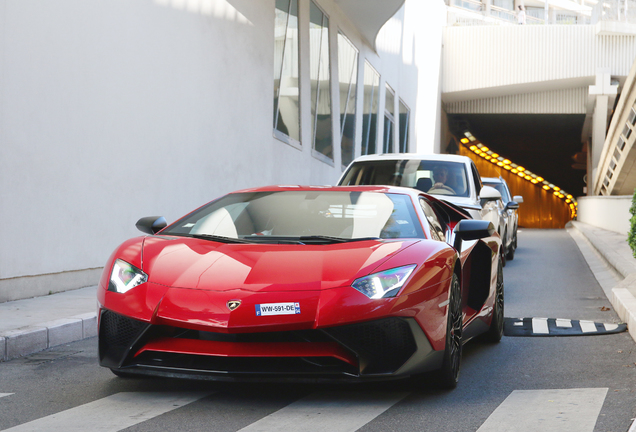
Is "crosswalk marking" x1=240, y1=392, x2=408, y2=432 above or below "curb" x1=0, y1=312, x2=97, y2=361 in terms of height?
above

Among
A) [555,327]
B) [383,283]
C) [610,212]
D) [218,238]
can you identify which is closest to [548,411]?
[383,283]

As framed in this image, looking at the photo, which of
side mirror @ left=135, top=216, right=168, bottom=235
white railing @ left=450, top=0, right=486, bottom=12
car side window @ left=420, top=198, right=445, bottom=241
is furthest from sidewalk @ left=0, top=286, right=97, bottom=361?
white railing @ left=450, top=0, right=486, bottom=12

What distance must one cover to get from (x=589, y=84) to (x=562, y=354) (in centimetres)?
3868

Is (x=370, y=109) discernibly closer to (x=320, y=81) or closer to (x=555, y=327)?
(x=320, y=81)

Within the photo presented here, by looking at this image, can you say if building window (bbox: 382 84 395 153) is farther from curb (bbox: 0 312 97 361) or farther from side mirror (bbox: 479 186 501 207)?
curb (bbox: 0 312 97 361)

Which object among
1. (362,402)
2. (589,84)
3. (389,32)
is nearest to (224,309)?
(362,402)

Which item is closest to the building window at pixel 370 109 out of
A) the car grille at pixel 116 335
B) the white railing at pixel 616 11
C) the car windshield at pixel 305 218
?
the white railing at pixel 616 11

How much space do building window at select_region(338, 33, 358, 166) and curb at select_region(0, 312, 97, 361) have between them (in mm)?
16201

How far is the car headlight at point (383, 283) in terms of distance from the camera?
13.2ft

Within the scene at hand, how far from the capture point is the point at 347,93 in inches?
910

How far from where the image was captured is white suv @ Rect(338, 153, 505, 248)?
10266 mm

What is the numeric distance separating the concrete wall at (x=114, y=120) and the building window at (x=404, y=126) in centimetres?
1931

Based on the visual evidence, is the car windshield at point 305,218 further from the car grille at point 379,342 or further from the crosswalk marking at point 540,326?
the crosswalk marking at point 540,326

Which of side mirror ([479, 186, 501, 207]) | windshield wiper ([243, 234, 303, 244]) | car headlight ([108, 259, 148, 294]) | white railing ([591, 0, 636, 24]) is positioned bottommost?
car headlight ([108, 259, 148, 294])
